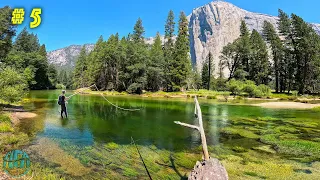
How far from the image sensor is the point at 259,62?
7456 cm

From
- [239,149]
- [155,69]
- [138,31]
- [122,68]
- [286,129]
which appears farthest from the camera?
[138,31]

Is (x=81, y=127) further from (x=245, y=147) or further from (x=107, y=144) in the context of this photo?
(x=245, y=147)

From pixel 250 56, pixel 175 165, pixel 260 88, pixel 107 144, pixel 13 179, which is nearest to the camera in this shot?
pixel 13 179

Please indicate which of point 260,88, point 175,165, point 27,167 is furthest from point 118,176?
point 260,88

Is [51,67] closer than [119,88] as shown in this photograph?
No

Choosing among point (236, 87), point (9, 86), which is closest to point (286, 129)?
point (9, 86)

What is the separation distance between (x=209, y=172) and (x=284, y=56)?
76.9m

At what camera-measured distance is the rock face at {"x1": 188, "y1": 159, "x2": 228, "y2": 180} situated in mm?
7754

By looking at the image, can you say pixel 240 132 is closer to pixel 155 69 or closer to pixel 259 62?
pixel 155 69

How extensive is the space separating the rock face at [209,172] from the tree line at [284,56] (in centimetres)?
6667

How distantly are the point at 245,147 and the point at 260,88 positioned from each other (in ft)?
178

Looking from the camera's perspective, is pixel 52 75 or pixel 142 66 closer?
pixel 142 66

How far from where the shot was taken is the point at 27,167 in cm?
919

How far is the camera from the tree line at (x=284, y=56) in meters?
63.1
